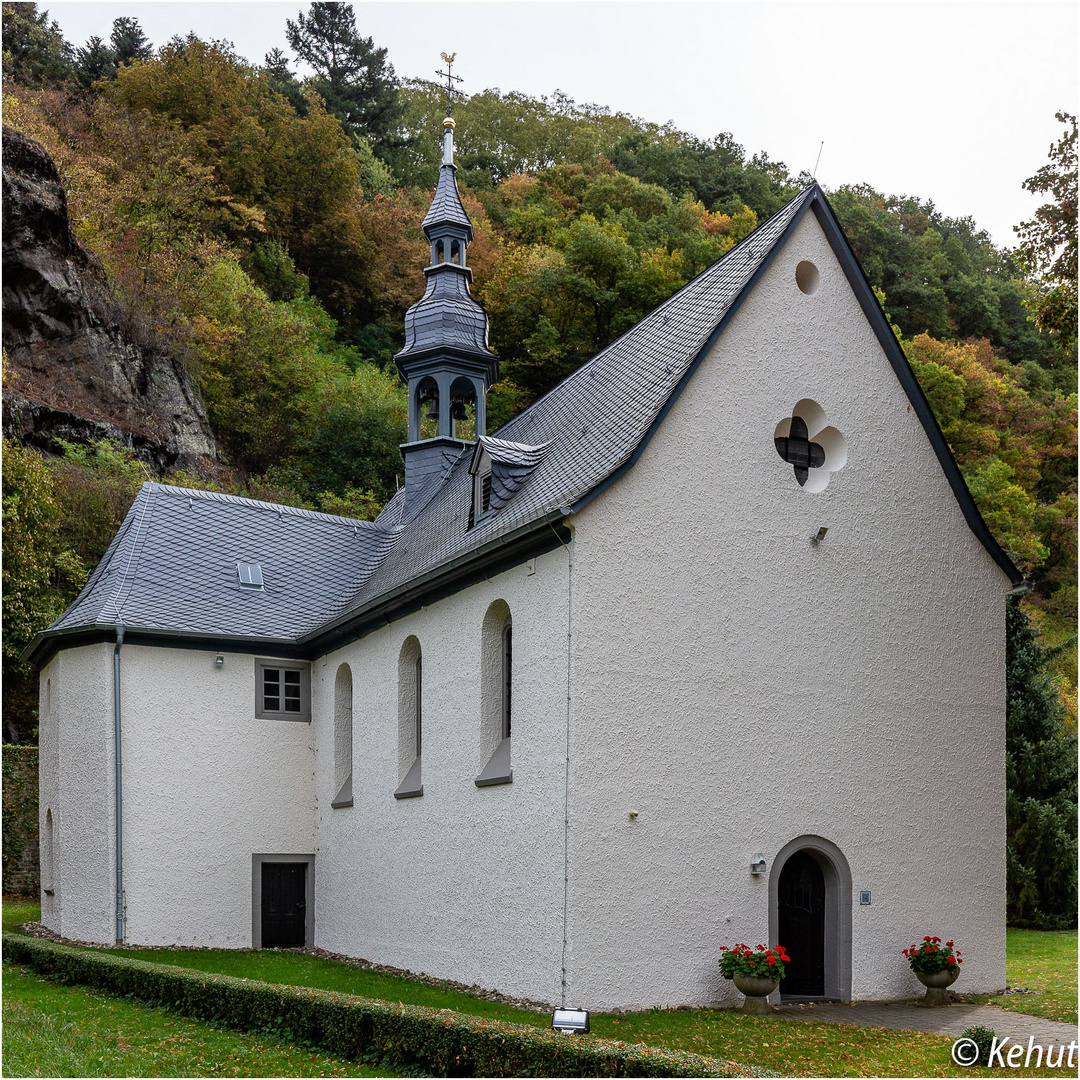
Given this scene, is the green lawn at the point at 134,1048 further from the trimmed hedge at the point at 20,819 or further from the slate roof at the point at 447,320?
the slate roof at the point at 447,320

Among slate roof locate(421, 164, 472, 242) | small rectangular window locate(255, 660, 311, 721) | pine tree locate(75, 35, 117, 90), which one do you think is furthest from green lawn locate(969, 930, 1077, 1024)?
pine tree locate(75, 35, 117, 90)

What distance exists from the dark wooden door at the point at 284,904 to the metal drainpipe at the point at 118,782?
2335 mm

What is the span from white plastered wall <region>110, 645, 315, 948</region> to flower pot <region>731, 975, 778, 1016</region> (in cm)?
980

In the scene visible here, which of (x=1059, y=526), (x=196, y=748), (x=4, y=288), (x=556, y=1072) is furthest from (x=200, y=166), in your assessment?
(x=556, y=1072)

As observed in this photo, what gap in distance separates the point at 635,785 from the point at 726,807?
123cm

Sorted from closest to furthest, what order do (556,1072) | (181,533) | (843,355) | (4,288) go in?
1. (556,1072)
2. (843,355)
3. (181,533)
4. (4,288)

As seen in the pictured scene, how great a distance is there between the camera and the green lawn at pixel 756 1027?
10.3 m

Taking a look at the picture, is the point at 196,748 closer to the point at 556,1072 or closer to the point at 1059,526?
the point at 556,1072

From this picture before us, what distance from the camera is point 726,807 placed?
1371 cm

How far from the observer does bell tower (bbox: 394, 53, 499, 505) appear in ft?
81.4

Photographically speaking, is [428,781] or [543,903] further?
[428,781]

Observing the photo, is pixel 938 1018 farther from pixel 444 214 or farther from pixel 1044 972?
pixel 444 214

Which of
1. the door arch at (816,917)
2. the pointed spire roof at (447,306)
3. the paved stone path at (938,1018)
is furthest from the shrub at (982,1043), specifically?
the pointed spire roof at (447,306)

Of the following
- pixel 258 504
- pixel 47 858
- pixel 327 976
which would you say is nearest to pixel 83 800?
pixel 47 858
